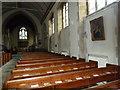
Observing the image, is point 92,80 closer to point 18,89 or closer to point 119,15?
point 18,89

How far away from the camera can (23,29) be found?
27266 mm

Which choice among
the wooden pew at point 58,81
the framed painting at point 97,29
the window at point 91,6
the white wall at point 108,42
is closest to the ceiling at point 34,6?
the window at point 91,6

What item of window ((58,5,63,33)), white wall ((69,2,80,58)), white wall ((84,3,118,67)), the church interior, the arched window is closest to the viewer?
the church interior

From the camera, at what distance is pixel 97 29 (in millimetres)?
3777

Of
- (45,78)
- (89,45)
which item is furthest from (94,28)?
(45,78)

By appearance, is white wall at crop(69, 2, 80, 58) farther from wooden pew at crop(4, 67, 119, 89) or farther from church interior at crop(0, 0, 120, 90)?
wooden pew at crop(4, 67, 119, 89)

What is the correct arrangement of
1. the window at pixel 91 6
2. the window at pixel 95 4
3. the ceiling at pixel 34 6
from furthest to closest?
the ceiling at pixel 34 6 → the window at pixel 91 6 → the window at pixel 95 4

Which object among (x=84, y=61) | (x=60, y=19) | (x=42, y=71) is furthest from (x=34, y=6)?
(x=42, y=71)

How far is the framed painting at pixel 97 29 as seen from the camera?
3552 mm

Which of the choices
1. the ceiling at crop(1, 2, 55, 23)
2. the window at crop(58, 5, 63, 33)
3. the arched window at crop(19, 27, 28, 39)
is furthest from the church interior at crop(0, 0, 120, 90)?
the arched window at crop(19, 27, 28, 39)

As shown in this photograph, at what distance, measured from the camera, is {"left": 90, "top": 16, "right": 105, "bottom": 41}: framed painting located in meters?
3.55

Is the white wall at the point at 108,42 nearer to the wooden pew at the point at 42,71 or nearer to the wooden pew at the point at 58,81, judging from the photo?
the wooden pew at the point at 42,71

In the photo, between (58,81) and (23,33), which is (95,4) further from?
(23,33)

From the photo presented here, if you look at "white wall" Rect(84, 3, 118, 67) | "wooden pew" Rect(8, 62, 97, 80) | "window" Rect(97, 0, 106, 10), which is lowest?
"wooden pew" Rect(8, 62, 97, 80)
